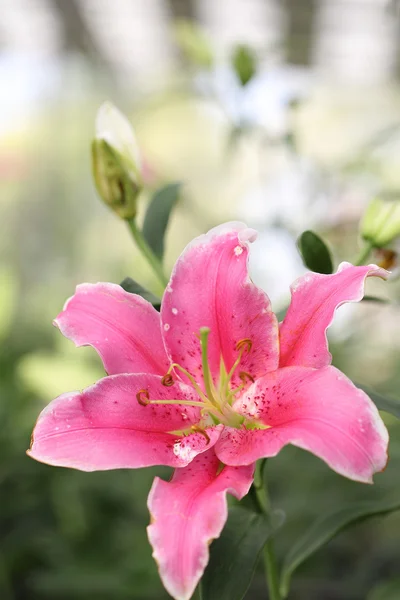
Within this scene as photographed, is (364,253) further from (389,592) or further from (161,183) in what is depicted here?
(161,183)

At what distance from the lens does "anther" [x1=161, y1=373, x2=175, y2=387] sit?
1.09 feet

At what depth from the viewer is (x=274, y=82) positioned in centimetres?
77

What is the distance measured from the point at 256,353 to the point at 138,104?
1.95 metres

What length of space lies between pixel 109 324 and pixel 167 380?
0.13ft

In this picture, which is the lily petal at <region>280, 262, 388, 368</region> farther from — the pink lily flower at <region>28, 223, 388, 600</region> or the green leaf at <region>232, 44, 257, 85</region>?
the green leaf at <region>232, 44, 257, 85</region>

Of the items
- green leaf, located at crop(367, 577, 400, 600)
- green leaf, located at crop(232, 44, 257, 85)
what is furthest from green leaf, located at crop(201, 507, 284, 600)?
green leaf, located at crop(232, 44, 257, 85)

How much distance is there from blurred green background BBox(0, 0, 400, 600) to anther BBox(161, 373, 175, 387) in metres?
0.18

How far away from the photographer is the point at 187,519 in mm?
270

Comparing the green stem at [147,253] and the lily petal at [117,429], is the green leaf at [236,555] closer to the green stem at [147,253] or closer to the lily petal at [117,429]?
the lily petal at [117,429]

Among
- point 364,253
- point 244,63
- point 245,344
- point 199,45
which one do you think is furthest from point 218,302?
point 199,45

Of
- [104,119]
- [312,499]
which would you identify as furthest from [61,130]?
[104,119]

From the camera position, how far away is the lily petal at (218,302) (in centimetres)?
33

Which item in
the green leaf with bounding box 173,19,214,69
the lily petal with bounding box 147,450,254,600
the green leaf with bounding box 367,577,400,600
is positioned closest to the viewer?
the lily petal with bounding box 147,450,254,600

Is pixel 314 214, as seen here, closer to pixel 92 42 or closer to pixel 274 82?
pixel 274 82
